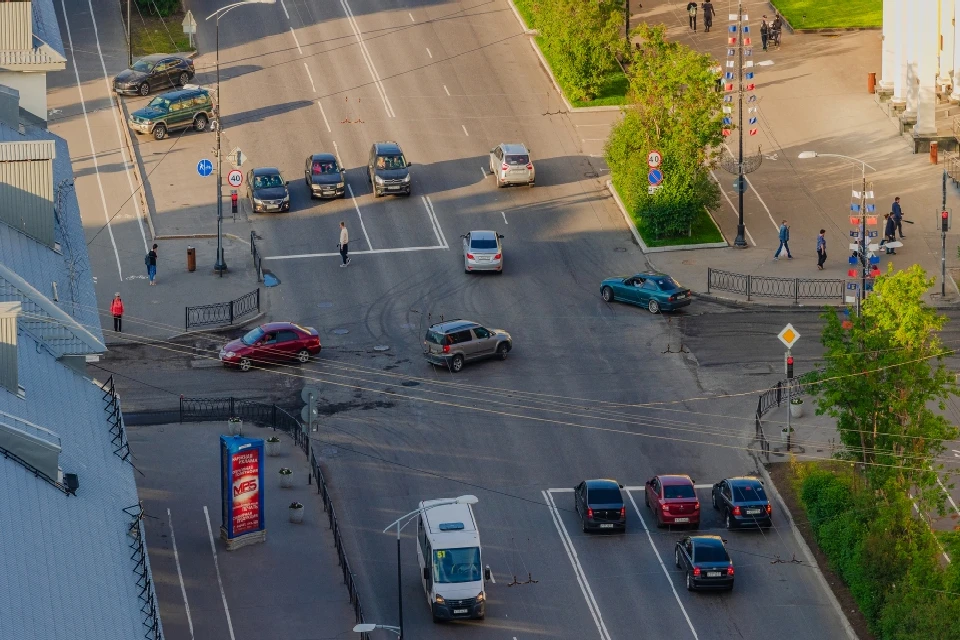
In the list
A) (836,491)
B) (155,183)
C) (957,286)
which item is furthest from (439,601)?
(155,183)

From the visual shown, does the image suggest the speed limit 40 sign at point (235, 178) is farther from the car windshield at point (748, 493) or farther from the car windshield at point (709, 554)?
the car windshield at point (709, 554)

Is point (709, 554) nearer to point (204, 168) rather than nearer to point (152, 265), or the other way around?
point (152, 265)

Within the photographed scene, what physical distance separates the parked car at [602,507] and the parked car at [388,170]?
28.5m

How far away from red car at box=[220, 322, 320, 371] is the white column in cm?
3458

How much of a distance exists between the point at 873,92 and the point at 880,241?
18.5 metres

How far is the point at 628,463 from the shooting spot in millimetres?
59844

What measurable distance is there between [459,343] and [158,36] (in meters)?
39.6

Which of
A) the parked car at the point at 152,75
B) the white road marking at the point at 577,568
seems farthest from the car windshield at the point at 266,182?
the white road marking at the point at 577,568

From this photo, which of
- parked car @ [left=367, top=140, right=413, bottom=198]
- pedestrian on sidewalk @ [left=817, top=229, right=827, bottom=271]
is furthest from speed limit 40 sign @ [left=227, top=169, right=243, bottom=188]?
pedestrian on sidewalk @ [left=817, top=229, right=827, bottom=271]

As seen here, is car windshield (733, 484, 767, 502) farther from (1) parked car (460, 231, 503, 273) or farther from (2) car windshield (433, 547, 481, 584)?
(1) parked car (460, 231, 503, 273)

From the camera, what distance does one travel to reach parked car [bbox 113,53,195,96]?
90875 mm

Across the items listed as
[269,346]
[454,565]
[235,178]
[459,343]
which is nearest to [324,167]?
[235,178]

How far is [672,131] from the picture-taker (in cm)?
7769

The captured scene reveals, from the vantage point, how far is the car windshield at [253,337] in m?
65.8
